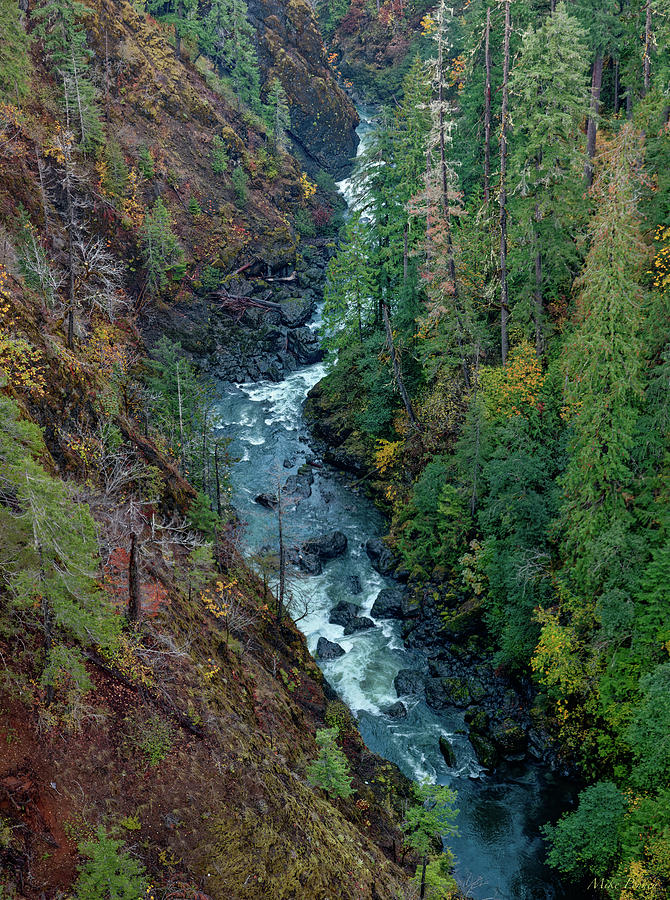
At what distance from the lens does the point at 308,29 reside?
264 feet

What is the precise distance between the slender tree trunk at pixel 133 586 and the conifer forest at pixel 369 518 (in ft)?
0.33

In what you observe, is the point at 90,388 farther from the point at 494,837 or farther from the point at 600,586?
the point at 494,837

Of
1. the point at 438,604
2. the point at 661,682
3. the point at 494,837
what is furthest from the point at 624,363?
the point at 494,837

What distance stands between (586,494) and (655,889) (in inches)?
485

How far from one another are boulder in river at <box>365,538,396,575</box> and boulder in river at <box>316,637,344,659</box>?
5.80 metres

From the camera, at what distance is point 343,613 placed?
32688 millimetres

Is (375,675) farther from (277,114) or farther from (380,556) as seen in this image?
(277,114)

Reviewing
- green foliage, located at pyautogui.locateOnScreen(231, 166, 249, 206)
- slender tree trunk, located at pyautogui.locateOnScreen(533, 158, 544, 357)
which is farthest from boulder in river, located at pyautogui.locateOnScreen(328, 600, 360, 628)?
green foliage, located at pyautogui.locateOnScreen(231, 166, 249, 206)

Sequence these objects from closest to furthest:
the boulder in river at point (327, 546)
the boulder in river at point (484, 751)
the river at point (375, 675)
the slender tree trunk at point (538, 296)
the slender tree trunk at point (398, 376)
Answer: the river at point (375, 675) < the boulder in river at point (484, 751) < the slender tree trunk at point (538, 296) < the boulder in river at point (327, 546) < the slender tree trunk at point (398, 376)

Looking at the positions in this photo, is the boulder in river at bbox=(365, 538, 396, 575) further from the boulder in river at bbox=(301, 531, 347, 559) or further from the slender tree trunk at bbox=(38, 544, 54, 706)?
the slender tree trunk at bbox=(38, 544, 54, 706)

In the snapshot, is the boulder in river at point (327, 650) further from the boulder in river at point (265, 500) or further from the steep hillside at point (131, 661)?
the boulder in river at point (265, 500)

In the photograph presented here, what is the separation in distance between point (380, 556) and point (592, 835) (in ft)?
58.2

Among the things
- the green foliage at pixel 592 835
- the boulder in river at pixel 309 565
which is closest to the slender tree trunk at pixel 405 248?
the boulder in river at pixel 309 565

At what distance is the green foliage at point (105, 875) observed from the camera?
11148 mm
